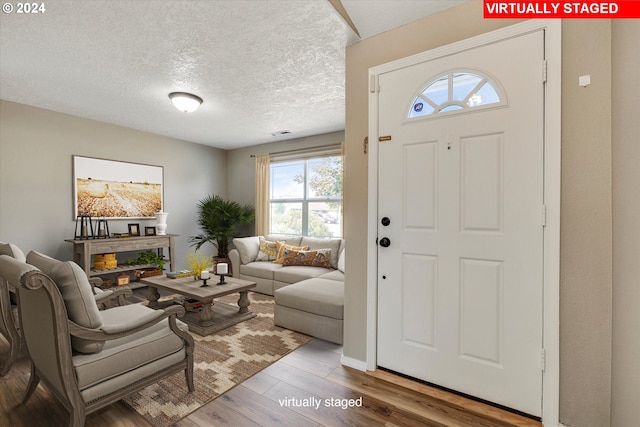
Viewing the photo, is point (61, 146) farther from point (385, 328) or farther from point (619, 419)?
point (619, 419)

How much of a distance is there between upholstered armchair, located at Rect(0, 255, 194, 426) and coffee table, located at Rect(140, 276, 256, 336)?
3.28 ft

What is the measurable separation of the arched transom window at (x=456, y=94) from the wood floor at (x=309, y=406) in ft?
6.00

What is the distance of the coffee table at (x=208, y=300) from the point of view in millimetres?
2742

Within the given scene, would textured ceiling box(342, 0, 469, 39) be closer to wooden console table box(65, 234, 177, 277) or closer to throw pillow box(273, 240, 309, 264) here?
throw pillow box(273, 240, 309, 264)

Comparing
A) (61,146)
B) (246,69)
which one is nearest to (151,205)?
(61,146)

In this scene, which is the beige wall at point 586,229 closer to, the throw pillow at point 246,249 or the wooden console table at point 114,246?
the throw pillow at point 246,249

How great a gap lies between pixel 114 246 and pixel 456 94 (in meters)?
4.50

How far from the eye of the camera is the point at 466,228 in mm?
1786

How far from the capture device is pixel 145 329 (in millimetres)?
1688

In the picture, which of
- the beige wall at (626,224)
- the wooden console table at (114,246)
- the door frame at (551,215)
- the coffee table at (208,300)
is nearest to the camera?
the beige wall at (626,224)

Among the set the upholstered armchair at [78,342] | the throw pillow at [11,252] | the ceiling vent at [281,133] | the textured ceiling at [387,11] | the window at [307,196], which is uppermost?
the ceiling vent at [281,133]

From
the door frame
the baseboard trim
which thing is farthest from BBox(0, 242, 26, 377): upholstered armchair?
the door frame

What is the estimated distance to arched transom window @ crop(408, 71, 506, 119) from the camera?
1.72 meters

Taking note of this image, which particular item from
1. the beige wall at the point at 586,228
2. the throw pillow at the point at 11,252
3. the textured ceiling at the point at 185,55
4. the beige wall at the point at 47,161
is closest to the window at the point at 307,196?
the textured ceiling at the point at 185,55
